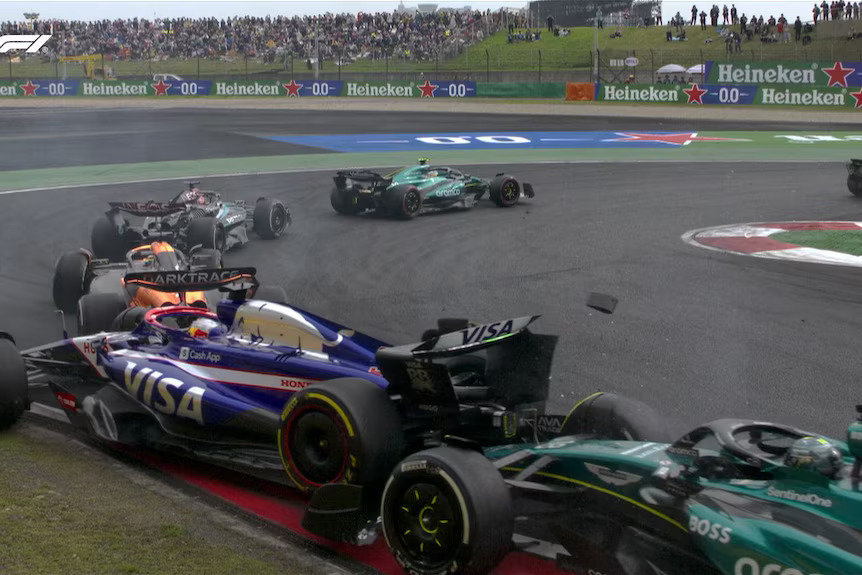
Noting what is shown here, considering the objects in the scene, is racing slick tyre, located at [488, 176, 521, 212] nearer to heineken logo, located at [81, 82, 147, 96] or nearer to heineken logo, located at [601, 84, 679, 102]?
heineken logo, located at [601, 84, 679, 102]

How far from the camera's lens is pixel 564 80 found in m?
47.8

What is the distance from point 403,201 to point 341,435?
1146 cm

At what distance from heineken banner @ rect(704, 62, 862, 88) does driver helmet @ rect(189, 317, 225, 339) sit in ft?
110

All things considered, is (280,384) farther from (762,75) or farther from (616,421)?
(762,75)

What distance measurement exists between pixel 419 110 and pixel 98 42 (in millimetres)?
32002

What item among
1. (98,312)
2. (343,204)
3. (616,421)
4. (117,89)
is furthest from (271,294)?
(117,89)

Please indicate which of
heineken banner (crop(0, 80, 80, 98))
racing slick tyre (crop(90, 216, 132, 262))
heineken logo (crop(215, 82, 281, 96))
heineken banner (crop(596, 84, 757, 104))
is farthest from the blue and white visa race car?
heineken banner (crop(0, 80, 80, 98))

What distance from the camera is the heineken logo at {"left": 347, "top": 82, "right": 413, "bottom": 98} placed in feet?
150

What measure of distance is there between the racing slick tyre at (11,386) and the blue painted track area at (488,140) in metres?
19.9

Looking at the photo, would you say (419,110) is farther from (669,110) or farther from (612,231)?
(612,231)

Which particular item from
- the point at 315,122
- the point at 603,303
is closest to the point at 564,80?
the point at 315,122

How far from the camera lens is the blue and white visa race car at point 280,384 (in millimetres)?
5246

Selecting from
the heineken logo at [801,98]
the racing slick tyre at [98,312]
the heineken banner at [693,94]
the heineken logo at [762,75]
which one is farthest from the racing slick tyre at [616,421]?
the heineken logo at [762,75]

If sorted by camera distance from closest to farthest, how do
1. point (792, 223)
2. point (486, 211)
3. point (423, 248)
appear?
point (423, 248)
point (792, 223)
point (486, 211)
